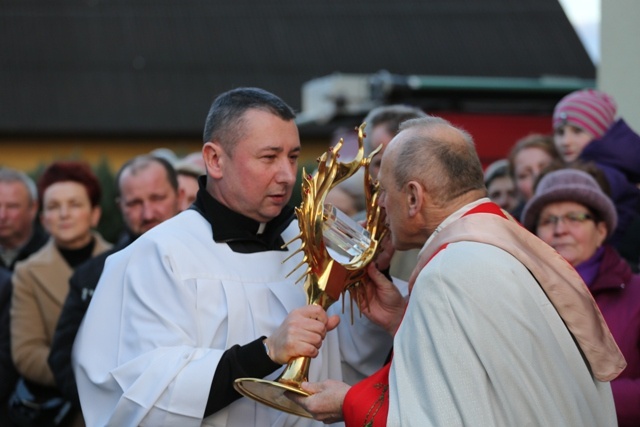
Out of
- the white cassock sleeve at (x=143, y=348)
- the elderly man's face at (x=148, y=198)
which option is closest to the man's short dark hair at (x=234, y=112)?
the white cassock sleeve at (x=143, y=348)

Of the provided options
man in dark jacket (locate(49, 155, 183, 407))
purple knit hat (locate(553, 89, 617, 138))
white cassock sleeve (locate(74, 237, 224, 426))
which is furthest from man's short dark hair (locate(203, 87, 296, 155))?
purple knit hat (locate(553, 89, 617, 138))

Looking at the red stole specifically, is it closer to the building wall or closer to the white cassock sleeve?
the white cassock sleeve

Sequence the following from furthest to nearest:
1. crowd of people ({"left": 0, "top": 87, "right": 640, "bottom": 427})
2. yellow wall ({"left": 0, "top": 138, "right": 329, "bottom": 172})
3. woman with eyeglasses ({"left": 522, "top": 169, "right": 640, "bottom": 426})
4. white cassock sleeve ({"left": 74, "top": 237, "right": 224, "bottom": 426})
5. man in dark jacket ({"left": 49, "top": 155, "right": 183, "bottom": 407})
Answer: yellow wall ({"left": 0, "top": 138, "right": 329, "bottom": 172}) → man in dark jacket ({"left": 49, "top": 155, "right": 183, "bottom": 407}) → woman with eyeglasses ({"left": 522, "top": 169, "right": 640, "bottom": 426}) → white cassock sleeve ({"left": 74, "top": 237, "right": 224, "bottom": 426}) → crowd of people ({"left": 0, "top": 87, "right": 640, "bottom": 427})

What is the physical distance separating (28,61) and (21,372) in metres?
21.0

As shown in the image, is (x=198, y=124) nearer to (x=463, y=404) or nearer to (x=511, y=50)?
(x=511, y=50)

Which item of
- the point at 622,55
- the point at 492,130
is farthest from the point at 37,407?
the point at 492,130

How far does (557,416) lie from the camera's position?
3.66 m

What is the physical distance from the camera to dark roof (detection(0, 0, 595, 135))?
2578 centimetres

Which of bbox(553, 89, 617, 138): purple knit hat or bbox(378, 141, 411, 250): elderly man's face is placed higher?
bbox(553, 89, 617, 138): purple knit hat

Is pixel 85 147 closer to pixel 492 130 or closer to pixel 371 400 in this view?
pixel 492 130

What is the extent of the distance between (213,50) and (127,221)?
20.9 m

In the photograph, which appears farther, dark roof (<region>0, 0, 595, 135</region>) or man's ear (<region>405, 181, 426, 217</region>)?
dark roof (<region>0, 0, 595, 135</region>)

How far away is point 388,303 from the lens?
4609mm

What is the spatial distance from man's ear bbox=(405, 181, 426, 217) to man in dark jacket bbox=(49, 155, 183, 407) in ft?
7.95
